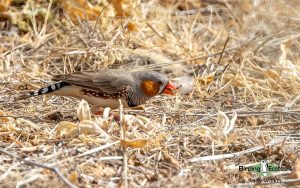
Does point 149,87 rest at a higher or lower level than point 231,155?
higher

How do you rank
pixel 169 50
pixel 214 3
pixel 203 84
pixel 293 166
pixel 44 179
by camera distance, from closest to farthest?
pixel 44 179 < pixel 293 166 < pixel 203 84 < pixel 169 50 < pixel 214 3

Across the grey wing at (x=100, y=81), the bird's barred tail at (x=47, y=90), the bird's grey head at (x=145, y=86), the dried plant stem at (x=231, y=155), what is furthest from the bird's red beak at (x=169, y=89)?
the dried plant stem at (x=231, y=155)

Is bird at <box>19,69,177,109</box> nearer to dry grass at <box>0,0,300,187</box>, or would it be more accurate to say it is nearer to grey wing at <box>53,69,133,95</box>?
grey wing at <box>53,69,133,95</box>

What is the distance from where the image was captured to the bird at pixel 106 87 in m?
5.41

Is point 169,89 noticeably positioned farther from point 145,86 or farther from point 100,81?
point 100,81

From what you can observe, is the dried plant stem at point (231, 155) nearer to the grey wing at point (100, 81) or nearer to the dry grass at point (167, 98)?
the dry grass at point (167, 98)

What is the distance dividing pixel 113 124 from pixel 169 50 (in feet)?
Answer: 8.21

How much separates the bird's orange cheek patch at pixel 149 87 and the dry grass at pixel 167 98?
6.7 inches

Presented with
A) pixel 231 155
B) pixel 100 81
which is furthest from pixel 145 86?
pixel 231 155

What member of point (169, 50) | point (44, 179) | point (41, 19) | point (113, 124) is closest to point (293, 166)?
point (113, 124)

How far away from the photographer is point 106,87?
17.8 feet

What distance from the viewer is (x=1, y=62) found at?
6445mm

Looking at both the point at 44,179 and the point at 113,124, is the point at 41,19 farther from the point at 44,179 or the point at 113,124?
the point at 44,179

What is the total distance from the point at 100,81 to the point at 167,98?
2.85 feet
